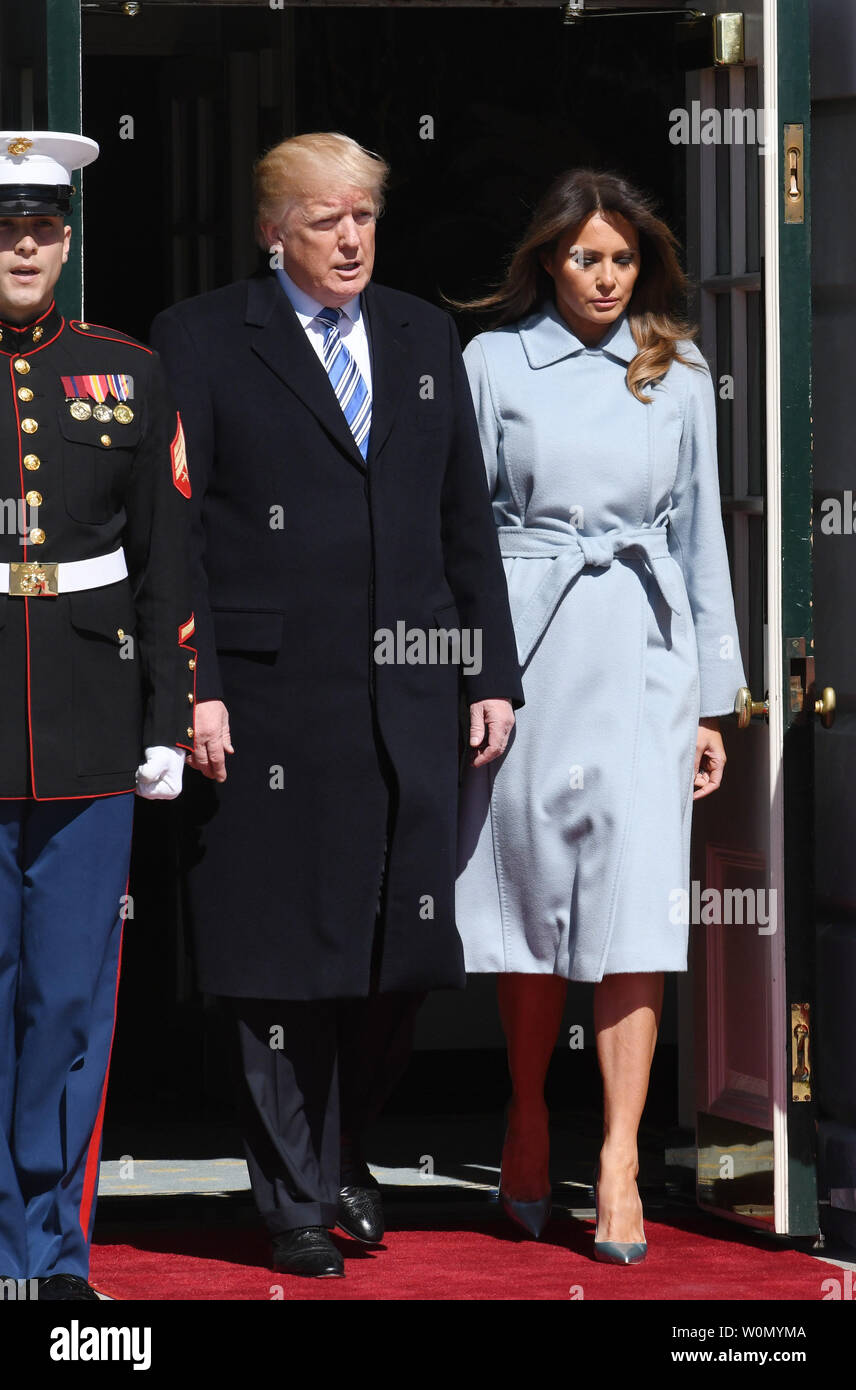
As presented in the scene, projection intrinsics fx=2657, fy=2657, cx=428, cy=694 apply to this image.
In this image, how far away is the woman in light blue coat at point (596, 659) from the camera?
5.06 m

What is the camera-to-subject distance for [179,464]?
182 inches

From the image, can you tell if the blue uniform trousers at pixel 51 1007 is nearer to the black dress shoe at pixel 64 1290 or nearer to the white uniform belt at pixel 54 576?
the black dress shoe at pixel 64 1290

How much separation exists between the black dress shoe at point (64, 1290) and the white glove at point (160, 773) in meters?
0.82

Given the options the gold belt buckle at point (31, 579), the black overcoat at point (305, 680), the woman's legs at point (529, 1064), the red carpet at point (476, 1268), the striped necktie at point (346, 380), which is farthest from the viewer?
the woman's legs at point (529, 1064)

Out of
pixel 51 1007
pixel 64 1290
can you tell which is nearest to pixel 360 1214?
pixel 64 1290

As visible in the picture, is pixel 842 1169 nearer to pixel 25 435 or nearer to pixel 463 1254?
pixel 463 1254

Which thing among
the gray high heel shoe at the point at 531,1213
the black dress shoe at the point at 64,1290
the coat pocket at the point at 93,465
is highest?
the coat pocket at the point at 93,465

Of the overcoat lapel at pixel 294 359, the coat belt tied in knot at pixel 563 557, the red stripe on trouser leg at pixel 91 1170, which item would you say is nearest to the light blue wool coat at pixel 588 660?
the coat belt tied in knot at pixel 563 557

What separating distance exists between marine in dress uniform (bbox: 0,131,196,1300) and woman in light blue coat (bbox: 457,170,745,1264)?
0.82 meters

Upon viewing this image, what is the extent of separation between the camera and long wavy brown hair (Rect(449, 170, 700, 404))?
5094mm

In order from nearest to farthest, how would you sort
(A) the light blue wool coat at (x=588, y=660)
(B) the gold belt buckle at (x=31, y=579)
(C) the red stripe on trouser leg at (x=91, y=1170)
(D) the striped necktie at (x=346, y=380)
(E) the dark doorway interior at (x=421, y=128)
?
(B) the gold belt buckle at (x=31, y=579)
(C) the red stripe on trouser leg at (x=91, y=1170)
(D) the striped necktie at (x=346, y=380)
(A) the light blue wool coat at (x=588, y=660)
(E) the dark doorway interior at (x=421, y=128)

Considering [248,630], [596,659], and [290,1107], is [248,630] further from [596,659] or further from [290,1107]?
[290,1107]

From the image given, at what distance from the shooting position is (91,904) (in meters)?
4.48

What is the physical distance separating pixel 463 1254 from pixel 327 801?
0.92 meters
